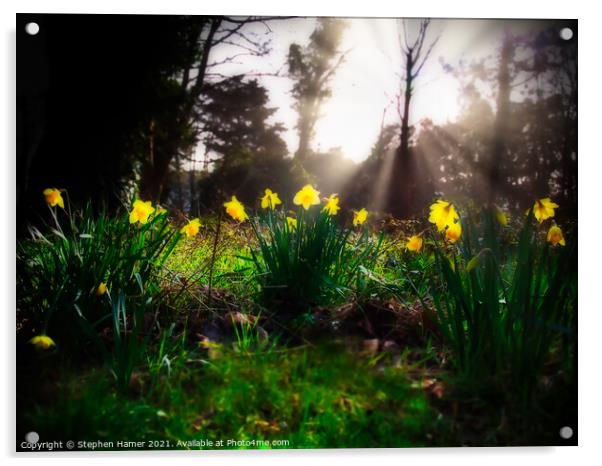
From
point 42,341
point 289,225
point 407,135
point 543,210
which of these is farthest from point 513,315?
point 42,341

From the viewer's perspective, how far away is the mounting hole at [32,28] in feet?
6.32

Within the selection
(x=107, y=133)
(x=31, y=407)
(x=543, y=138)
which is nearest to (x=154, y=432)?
(x=31, y=407)

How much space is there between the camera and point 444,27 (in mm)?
2016

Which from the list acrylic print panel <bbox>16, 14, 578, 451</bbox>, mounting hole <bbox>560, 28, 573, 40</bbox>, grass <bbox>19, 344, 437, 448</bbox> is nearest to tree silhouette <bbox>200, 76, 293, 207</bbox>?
acrylic print panel <bbox>16, 14, 578, 451</bbox>

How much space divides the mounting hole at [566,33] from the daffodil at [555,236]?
0.88m

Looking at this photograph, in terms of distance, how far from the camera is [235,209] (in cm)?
209

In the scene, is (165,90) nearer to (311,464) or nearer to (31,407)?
(31,407)

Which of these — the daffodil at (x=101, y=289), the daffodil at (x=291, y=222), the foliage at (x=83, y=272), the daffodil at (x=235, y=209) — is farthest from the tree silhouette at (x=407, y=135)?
the daffodil at (x=101, y=289)

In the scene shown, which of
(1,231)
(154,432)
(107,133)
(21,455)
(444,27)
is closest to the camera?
(154,432)

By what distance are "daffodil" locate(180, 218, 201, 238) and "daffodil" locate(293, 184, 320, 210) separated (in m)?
0.46

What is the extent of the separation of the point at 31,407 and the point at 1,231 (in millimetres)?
727

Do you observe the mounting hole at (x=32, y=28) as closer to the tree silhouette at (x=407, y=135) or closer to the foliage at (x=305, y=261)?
the foliage at (x=305, y=261)
